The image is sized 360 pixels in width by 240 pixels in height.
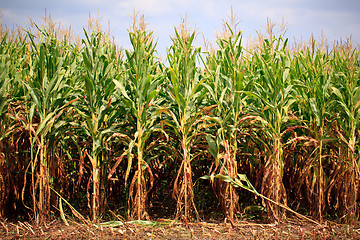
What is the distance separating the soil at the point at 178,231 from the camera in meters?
3.46

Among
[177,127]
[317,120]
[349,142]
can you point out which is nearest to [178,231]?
[177,127]

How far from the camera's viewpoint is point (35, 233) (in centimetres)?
356

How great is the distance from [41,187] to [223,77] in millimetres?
2377

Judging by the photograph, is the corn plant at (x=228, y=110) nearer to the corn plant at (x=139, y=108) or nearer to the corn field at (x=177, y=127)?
the corn field at (x=177, y=127)

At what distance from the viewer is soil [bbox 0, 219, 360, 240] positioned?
3459mm

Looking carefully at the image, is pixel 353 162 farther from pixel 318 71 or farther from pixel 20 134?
pixel 20 134

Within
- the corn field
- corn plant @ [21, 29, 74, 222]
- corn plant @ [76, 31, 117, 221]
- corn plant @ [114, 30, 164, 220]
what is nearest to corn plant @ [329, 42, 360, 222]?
the corn field

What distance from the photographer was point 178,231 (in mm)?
3607

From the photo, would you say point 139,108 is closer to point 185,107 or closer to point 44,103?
point 185,107

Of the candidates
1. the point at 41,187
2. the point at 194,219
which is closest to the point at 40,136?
the point at 41,187

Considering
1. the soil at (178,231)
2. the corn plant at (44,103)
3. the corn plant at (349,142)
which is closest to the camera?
the soil at (178,231)

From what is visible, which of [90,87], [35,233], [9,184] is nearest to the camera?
[35,233]

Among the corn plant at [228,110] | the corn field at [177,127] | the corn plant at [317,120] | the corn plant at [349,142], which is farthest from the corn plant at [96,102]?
the corn plant at [349,142]

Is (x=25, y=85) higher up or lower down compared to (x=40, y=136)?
higher up
